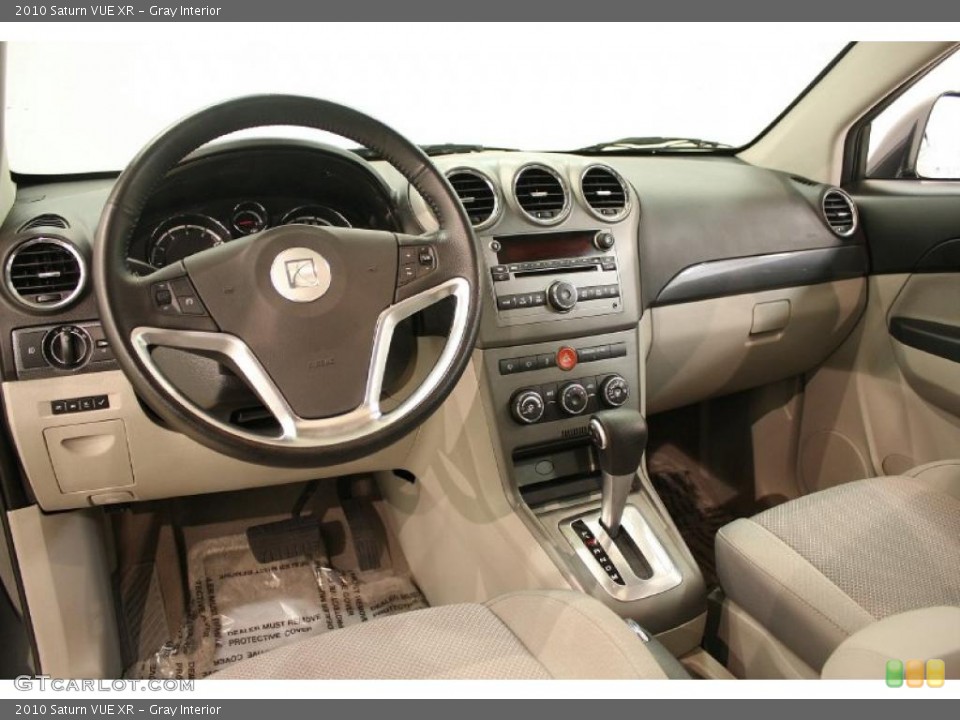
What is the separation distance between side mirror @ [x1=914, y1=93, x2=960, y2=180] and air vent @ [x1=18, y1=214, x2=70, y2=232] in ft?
6.54

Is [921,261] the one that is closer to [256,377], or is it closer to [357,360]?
[357,360]

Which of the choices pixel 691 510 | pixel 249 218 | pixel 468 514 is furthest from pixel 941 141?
pixel 249 218

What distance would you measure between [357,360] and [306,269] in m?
0.14

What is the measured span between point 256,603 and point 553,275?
1.05 m

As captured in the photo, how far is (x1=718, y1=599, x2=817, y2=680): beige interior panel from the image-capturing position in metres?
1.20

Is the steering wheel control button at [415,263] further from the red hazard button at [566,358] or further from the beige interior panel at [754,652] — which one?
the beige interior panel at [754,652]

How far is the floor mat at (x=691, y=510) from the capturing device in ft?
6.82

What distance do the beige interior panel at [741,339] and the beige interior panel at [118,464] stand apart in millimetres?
640

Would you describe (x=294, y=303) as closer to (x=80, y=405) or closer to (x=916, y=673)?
(x=80, y=405)

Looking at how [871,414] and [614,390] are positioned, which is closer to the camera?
[614,390]

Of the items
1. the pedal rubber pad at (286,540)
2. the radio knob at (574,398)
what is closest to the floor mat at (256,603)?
the pedal rubber pad at (286,540)

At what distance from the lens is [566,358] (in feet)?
4.86

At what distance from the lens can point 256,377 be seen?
100cm

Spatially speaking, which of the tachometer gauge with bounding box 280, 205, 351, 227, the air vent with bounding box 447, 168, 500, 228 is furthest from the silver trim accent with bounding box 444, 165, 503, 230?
the tachometer gauge with bounding box 280, 205, 351, 227
